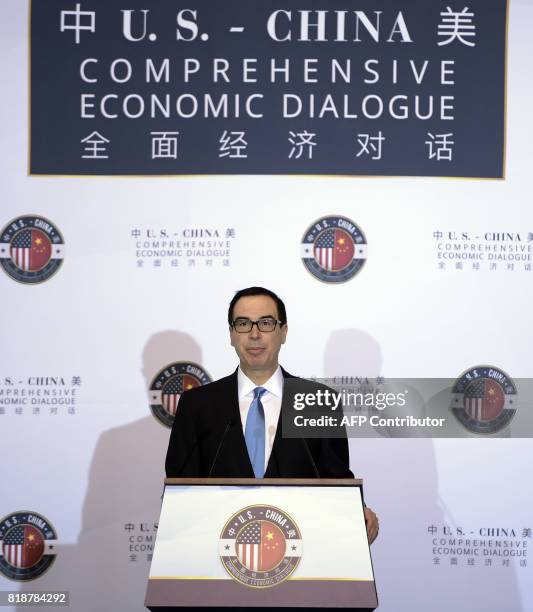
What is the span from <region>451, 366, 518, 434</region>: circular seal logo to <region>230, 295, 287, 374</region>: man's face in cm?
113

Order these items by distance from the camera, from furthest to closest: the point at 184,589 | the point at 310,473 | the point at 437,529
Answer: the point at 437,529
the point at 310,473
the point at 184,589

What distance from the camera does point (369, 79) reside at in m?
3.24

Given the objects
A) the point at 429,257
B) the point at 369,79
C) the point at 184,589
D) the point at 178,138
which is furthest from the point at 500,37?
the point at 184,589

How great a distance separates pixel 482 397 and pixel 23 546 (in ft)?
6.56

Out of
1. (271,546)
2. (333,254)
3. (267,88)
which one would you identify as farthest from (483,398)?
(271,546)

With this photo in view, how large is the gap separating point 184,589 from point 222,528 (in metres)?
0.16

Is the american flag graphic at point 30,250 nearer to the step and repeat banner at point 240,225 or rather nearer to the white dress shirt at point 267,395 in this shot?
the step and repeat banner at point 240,225

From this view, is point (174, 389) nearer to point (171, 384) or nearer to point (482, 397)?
point (171, 384)

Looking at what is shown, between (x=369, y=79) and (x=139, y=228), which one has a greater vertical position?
(x=369, y=79)

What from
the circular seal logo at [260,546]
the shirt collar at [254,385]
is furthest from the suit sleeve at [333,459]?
the circular seal logo at [260,546]

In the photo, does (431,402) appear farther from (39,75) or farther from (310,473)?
(39,75)

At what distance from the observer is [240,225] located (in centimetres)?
323

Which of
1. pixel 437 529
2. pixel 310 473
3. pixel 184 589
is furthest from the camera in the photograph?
pixel 437 529

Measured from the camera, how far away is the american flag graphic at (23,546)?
3.19m
